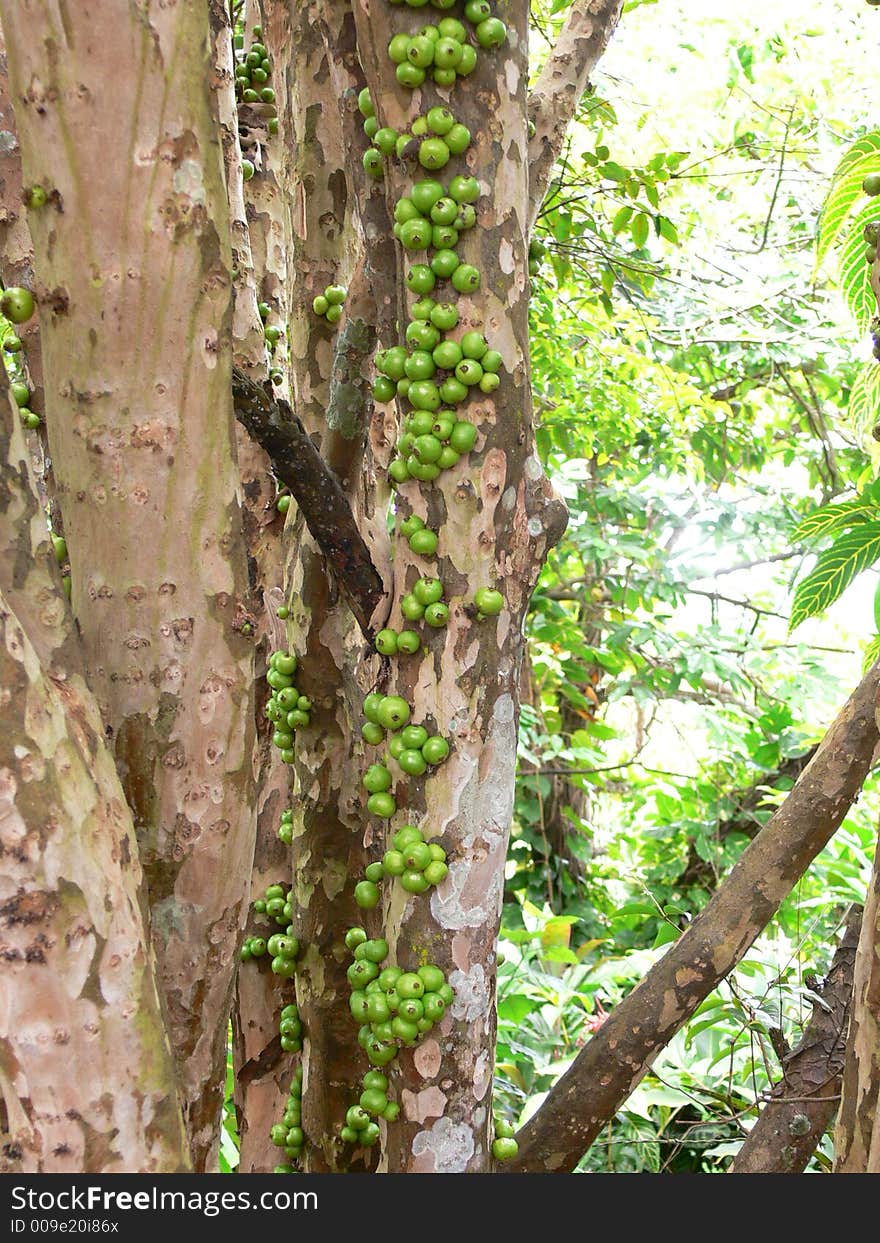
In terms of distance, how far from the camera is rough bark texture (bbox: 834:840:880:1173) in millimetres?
1430

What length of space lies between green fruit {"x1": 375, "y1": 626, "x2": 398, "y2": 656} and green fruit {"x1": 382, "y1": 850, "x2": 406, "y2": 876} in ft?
0.91

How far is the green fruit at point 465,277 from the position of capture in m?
1.48

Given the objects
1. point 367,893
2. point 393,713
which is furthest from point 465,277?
point 367,893

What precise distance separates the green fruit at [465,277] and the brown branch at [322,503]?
0.32 meters

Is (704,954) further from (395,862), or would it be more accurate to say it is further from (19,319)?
(19,319)

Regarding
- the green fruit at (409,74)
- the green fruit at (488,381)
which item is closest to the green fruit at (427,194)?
the green fruit at (409,74)

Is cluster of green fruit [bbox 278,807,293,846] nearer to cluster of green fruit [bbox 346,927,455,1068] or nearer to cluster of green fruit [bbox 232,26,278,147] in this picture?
cluster of green fruit [bbox 346,927,455,1068]

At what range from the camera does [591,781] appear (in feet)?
20.3

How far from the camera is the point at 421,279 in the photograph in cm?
150

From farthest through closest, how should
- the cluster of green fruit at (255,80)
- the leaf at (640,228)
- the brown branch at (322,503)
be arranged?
the leaf at (640,228), the cluster of green fruit at (255,80), the brown branch at (322,503)

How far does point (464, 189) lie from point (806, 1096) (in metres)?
1.56

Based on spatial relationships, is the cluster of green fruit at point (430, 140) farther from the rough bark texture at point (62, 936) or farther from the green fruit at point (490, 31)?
the rough bark texture at point (62, 936)

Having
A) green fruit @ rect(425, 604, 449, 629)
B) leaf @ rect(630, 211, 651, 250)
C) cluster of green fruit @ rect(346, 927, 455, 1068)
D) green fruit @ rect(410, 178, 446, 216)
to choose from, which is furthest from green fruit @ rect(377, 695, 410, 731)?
leaf @ rect(630, 211, 651, 250)

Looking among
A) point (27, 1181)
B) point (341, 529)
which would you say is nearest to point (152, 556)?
point (341, 529)
